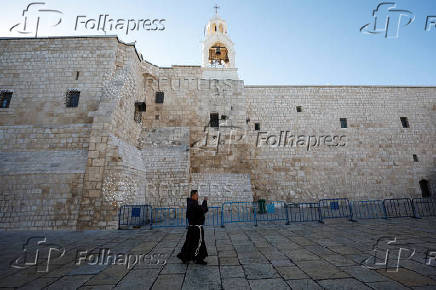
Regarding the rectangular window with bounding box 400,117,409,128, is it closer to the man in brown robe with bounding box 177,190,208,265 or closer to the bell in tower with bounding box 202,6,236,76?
the bell in tower with bounding box 202,6,236,76

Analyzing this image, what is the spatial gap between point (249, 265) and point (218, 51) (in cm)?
1687

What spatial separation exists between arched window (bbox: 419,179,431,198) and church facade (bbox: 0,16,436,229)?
11 centimetres

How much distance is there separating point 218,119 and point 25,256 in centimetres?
1075

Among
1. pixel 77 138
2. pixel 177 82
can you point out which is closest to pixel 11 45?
pixel 77 138

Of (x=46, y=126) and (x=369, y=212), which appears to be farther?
(x=369, y=212)

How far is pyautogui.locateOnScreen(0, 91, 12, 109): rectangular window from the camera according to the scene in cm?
886

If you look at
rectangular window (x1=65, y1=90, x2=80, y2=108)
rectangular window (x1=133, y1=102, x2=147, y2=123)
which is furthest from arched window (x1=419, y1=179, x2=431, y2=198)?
A: rectangular window (x1=65, y1=90, x2=80, y2=108)

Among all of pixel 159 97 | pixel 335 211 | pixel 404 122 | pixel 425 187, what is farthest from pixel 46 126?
pixel 425 187

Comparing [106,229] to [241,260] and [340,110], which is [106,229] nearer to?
[241,260]

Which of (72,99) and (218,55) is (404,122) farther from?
(72,99)

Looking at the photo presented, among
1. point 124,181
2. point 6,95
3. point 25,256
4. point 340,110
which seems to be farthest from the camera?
point 340,110

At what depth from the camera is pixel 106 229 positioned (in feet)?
21.8

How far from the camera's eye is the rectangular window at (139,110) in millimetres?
11141

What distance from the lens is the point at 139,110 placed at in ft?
37.8
